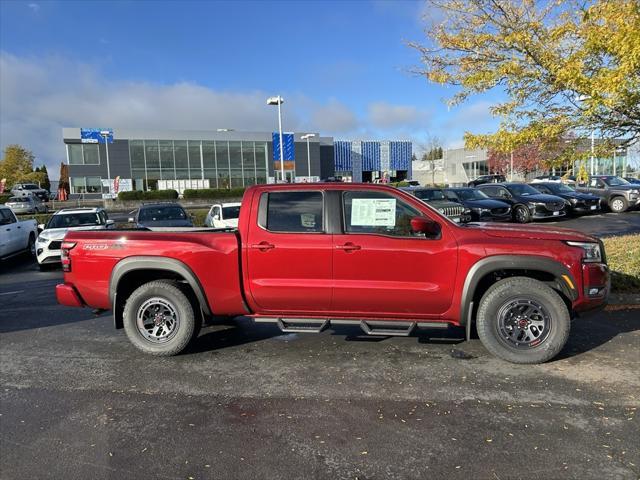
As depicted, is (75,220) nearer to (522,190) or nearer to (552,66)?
(552,66)

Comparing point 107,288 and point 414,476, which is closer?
point 414,476

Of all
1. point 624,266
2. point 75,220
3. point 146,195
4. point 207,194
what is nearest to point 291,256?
point 624,266

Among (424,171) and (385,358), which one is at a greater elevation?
(424,171)

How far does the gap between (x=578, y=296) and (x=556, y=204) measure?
16172mm

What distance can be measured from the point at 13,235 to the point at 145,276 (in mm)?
9861

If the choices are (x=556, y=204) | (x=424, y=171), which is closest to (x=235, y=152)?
(x=424, y=171)

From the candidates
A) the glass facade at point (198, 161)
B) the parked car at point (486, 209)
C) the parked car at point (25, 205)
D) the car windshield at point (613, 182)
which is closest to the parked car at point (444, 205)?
the parked car at point (486, 209)

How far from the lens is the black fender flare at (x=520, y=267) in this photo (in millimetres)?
4699

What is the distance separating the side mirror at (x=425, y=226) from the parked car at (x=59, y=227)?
8.60 meters

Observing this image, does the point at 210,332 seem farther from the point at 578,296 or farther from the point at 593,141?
the point at 593,141

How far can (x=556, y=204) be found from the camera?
63.0 ft

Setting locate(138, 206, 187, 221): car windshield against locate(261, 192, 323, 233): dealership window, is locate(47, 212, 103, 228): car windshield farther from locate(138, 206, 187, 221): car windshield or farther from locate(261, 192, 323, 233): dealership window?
locate(261, 192, 323, 233): dealership window

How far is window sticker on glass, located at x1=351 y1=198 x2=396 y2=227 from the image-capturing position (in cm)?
498

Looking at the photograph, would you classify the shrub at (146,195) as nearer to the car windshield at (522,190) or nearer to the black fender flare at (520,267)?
the car windshield at (522,190)
